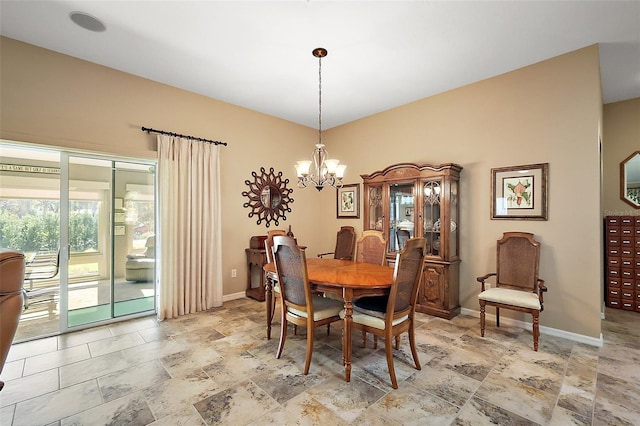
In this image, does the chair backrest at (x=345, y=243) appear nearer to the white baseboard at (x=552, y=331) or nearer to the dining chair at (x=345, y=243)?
the dining chair at (x=345, y=243)

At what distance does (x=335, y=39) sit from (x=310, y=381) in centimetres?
299

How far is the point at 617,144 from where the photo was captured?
4.02 metres

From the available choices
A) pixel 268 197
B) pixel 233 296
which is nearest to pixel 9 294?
pixel 233 296

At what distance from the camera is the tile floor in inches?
72.6

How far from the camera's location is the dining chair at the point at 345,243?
16.2 ft

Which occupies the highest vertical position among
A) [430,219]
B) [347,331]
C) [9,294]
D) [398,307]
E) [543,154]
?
[543,154]

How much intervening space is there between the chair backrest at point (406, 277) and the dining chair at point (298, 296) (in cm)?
56

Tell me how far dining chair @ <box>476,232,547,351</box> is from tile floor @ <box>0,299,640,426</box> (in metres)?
0.40

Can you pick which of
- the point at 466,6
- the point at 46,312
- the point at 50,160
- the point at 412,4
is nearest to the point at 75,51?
the point at 50,160

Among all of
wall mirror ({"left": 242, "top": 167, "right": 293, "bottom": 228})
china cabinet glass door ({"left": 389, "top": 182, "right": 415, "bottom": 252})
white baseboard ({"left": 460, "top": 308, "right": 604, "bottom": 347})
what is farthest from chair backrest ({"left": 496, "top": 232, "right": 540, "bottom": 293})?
wall mirror ({"left": 242, "top": 167, "right": 293, "bottom": 228})

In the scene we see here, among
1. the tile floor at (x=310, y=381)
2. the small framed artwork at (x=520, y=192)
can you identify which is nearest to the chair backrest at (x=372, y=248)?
the tile floor at (x=310, y=381)

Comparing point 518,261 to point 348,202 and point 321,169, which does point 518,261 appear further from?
point 348,202

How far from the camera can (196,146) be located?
3893mm

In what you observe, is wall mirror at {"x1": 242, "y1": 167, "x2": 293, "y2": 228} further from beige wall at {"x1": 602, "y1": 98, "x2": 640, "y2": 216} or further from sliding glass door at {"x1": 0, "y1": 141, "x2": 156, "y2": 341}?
beige wall at {"x1": 602, "y1": 98, "x2": 640, "y2": 216}
